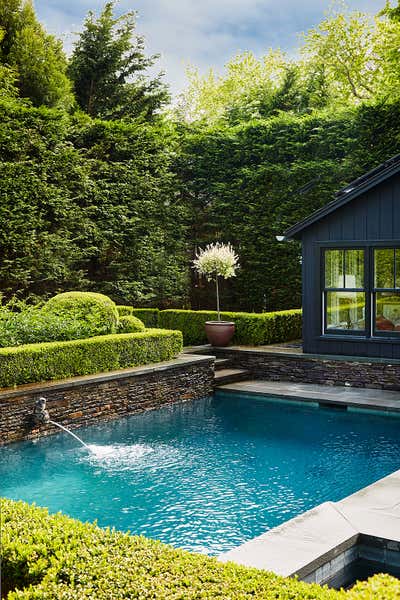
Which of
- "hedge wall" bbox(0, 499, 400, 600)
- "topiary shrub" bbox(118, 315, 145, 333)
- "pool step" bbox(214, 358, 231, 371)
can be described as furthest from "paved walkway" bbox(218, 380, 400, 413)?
"hedge wall" bbox(0, 499, 400, 600)

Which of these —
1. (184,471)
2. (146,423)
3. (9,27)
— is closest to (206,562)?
(184,471)

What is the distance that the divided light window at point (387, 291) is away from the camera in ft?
39.2

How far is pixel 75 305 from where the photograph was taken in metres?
11.7

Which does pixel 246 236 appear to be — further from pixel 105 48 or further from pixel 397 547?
pixel 397 547

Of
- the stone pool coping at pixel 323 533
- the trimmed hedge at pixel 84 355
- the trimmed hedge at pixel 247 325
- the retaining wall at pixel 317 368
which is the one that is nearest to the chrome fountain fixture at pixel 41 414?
the trimmed hedge at pixel 84 355

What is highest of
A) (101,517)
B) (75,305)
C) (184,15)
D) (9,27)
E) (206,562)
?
(9,27)

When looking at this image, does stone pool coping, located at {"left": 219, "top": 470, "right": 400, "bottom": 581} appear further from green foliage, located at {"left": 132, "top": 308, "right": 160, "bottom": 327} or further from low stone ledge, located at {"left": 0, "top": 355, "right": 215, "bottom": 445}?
green foliage, located at {"left": 132, "top": 308, "right": 160, "bottom": 327}

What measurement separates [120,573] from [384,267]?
9.56 meters

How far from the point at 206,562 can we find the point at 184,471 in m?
4.17

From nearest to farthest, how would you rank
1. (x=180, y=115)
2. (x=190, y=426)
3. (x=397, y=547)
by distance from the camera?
(x=397, y=547), (x=190, y=426), (x=180, y=115)

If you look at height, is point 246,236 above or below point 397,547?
above

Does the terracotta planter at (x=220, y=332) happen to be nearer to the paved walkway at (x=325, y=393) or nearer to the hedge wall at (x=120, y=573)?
the paved walkway at (x=325, y=393)

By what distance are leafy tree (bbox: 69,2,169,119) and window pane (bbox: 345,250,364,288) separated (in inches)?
456

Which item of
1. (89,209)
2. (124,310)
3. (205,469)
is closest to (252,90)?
(89,209)
